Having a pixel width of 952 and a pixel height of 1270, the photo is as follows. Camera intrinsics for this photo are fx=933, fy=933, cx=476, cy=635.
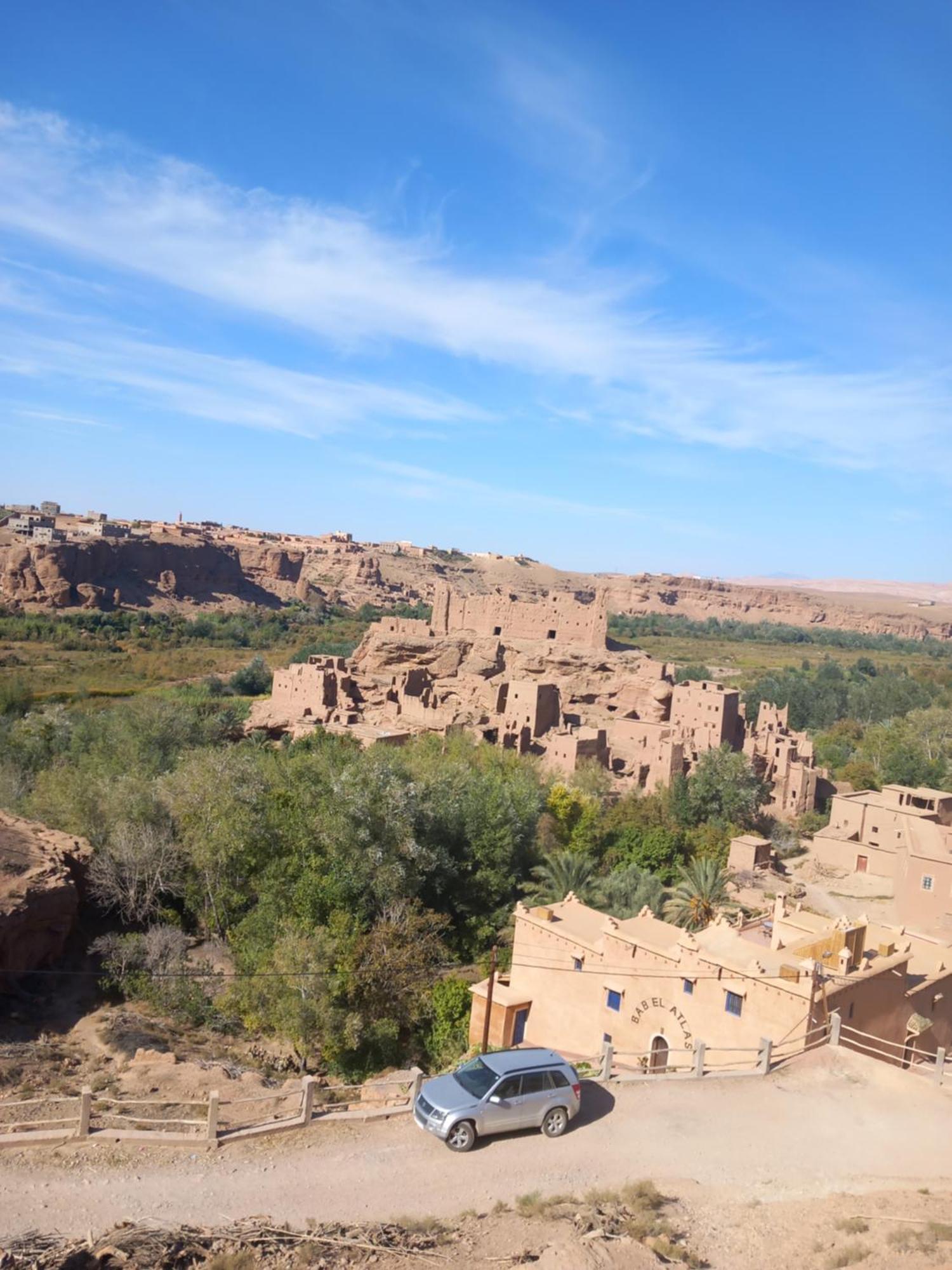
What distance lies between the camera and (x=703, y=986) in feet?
44.9

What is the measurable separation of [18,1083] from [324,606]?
86743mm

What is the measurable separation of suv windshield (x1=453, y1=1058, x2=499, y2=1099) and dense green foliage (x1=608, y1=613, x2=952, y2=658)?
304 feet

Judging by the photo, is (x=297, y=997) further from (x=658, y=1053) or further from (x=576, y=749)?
(x=576, y=749)

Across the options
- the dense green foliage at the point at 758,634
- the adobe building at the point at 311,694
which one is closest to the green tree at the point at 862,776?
the adobe building at the point at 311,694

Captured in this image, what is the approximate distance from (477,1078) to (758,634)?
122442 mm

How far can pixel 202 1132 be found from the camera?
9.17 metres

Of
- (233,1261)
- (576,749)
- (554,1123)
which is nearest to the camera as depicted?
(233,1261)

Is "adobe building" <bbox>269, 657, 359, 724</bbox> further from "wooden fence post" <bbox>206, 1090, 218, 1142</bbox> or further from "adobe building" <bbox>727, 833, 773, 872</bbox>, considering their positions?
"wooden fence post" <bbox>206, 1090, 218, 1142</bbox>

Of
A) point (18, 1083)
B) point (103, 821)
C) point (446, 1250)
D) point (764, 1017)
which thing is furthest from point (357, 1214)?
point (103, 821)

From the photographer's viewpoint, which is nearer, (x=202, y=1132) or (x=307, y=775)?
A: (x=202, y=1132)

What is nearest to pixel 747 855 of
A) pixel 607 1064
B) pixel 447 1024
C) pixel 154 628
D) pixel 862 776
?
pixel 447 1024

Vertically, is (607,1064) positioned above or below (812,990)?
below

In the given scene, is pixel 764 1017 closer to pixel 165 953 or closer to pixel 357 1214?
pixel 357 1214

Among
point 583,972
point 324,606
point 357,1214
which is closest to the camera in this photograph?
point 357,1214
